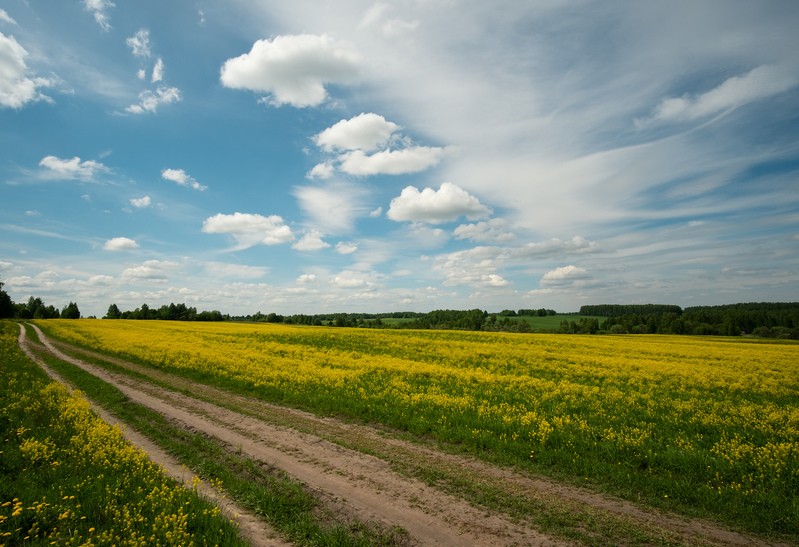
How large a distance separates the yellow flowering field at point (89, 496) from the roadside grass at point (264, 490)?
93cm

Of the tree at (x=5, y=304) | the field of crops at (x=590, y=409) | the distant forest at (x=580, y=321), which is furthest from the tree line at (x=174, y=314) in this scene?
the field of crops at (x=590, y=409)

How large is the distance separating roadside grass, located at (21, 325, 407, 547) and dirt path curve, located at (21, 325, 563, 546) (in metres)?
0.34

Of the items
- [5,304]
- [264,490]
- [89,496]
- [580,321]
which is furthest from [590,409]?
[5,304]

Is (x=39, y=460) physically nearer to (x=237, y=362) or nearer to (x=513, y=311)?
(x=237, y=362)

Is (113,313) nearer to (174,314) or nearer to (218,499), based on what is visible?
(174,314)

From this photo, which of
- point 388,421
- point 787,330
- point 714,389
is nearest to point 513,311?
point 787,330

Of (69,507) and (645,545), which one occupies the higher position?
(69,507)

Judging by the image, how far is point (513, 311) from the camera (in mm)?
149500

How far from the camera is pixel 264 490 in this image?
25.8ft

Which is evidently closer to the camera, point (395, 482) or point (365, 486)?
point (365, 486)

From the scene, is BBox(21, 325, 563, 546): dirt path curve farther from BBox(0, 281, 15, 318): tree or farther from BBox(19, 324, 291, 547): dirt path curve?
BBox(0, 281, 15, 318): tree

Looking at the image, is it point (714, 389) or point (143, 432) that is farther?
point (714, 389)

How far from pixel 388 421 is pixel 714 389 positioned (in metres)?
17.0

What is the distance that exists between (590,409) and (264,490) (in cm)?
1159
